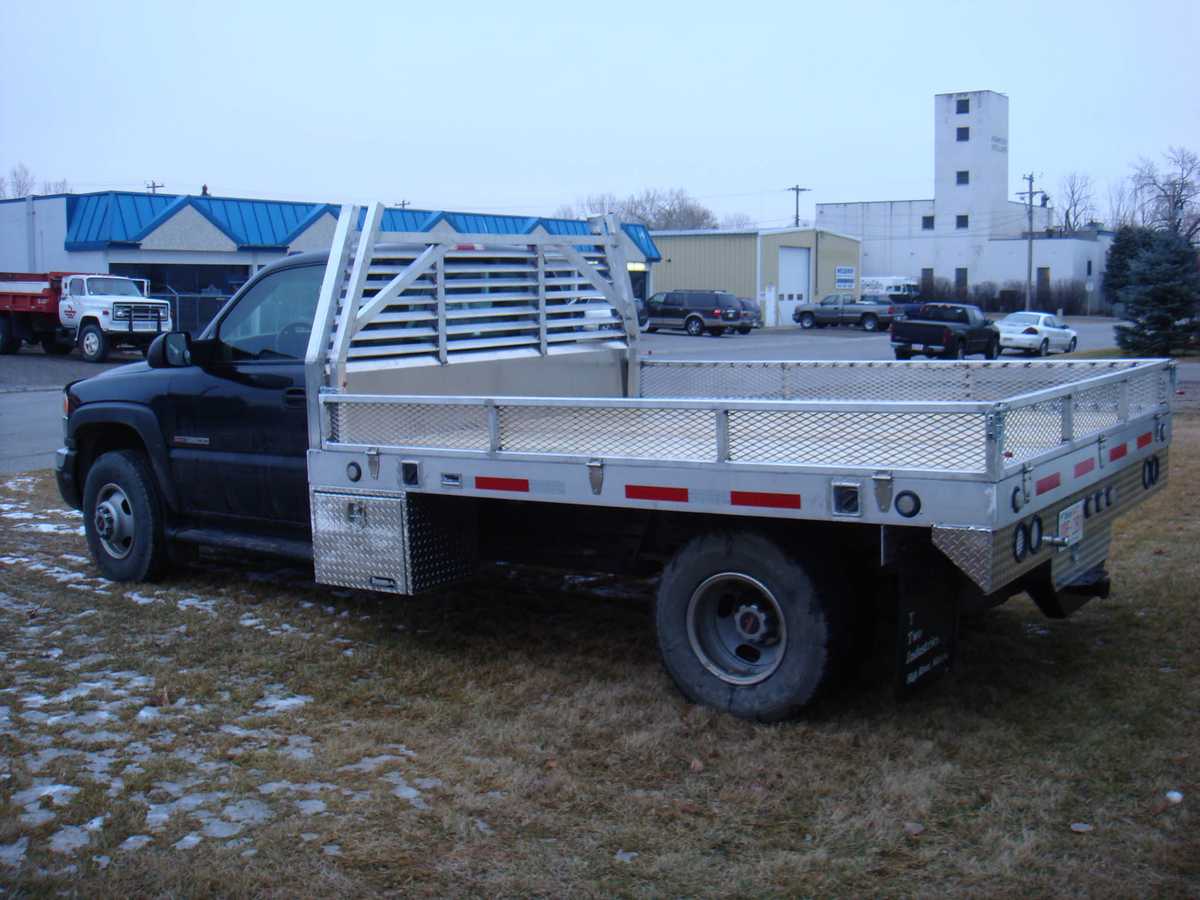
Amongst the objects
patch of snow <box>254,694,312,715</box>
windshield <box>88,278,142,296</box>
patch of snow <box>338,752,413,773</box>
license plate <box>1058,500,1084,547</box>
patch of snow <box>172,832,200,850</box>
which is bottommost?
patch of snow <box>338,752,413,773</box>

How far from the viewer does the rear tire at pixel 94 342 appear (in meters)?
32.8

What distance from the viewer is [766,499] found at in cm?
500

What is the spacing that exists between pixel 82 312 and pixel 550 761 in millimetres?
31547

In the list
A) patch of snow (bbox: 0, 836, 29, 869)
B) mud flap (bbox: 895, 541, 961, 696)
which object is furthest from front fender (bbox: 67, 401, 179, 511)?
mud flap (bbox: 895, 541, 961, 696)

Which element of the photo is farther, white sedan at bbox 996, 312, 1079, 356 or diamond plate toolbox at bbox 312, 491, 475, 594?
white sedan at bbox 996, 312, 1079, 356

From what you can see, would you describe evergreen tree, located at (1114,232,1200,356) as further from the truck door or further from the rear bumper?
the rear bumper

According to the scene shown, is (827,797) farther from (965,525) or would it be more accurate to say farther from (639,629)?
(639,629)

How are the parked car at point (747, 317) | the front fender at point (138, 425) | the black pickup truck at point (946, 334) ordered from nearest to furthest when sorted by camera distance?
the front fender at point (138, 425), the black pickup truck at point (946, 334), the parked car at point (747, 317)

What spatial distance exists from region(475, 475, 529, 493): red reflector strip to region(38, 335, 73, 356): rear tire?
3320 cm

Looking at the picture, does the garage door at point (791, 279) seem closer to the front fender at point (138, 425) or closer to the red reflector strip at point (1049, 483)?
the front fender at point (138, 425)

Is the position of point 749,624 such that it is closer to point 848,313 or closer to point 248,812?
point 248,812

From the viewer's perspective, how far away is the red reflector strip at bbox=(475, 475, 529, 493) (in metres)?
5.67

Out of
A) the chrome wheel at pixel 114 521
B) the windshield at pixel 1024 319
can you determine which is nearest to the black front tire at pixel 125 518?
the chrome wheel at pixel 114 521

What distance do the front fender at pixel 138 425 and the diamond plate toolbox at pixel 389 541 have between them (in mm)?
1637
